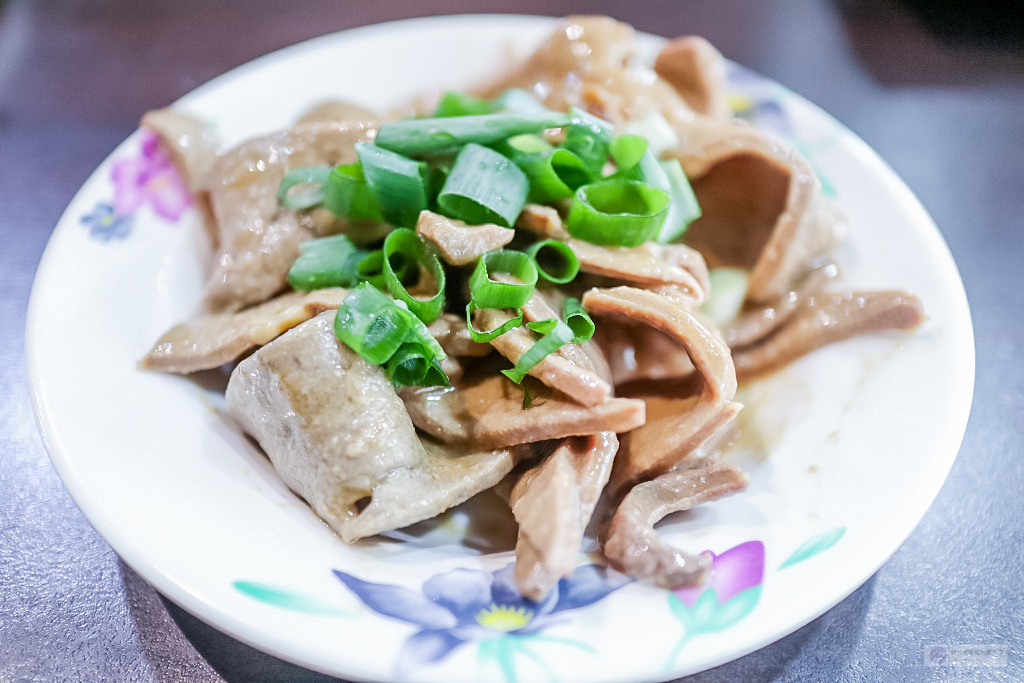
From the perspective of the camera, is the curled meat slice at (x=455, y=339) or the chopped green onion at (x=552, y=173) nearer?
the curled meat slice at (x=455, y=339)

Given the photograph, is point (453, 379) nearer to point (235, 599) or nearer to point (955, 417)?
point (235, 599)

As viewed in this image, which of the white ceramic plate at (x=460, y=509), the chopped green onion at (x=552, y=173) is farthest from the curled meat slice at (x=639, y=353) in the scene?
the chopped green onion at (x=552, y=173)

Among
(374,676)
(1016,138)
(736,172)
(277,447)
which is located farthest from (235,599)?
(1016,138)

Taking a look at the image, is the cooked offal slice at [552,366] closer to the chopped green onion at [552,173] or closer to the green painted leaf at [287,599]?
the chopped green onion at [552,173]

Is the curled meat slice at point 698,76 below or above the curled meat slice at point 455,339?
above

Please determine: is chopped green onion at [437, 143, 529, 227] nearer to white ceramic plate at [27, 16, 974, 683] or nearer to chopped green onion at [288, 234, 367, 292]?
chopped green onion at [288, 234, 367, 292]

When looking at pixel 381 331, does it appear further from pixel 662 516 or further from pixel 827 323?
pixel 827 323
